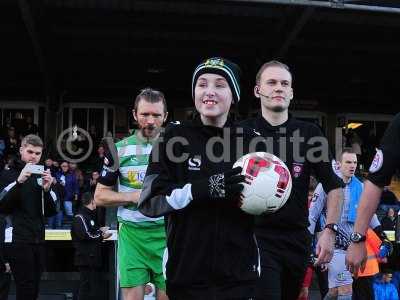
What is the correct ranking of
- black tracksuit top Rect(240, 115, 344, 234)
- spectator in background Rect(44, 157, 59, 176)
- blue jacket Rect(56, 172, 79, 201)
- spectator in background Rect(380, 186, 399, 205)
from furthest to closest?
spectator in background Rect(380, 186, 399, 205)
spectator in background Rect(44, 157, 59, 176)
blue jacket Rect(56, 172, 79, 201)
black tracksuit top Rect(240, 115, 344, 234)

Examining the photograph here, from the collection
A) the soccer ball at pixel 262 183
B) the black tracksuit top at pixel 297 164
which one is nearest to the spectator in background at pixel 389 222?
the black tracksuit top at pixel 297 164

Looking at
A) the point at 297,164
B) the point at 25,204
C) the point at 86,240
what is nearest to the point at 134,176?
the point at 297,164

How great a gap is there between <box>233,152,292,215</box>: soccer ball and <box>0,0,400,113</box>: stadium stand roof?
11877 millimetres

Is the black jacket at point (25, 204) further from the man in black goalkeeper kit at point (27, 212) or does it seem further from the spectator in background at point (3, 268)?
the spectator in background at point (3, 268)

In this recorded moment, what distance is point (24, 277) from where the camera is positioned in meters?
7.77

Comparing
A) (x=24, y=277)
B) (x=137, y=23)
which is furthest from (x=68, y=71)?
(x=24, y=277)

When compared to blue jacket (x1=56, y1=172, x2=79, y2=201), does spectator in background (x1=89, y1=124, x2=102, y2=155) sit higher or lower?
higher

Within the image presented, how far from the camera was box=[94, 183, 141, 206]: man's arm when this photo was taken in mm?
5172

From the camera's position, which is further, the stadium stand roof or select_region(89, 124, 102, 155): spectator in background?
select_region(89, 124, 102, 155): spectator in background

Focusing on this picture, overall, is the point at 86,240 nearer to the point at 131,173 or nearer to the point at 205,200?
the point at 131,173

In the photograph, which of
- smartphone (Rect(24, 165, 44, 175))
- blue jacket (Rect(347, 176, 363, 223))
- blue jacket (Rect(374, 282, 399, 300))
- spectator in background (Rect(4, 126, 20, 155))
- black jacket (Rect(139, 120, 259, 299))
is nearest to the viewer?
black jacket (Rect(139, 120, 259, 299))

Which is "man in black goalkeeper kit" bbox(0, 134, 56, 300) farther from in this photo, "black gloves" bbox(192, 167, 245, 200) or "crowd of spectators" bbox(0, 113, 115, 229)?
"crowd of spectators" bbox(0, 113, 115, 229)

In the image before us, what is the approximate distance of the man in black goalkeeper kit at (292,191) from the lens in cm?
439

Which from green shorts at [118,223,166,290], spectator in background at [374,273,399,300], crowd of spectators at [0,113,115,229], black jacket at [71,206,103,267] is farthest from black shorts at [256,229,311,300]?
crowd of spectators at [0,113,115,229]
